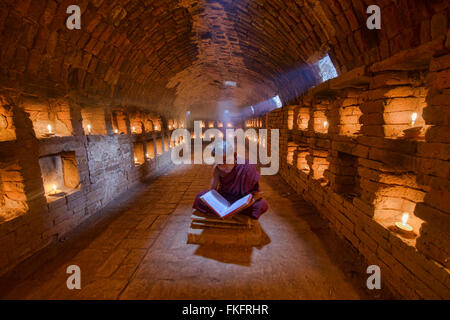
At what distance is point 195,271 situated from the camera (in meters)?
3.14

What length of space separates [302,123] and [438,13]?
4711 mm

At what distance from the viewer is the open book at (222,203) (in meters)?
3.60

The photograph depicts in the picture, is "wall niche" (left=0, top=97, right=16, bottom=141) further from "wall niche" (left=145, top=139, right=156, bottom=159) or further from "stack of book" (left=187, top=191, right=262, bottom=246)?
A: "wall niche" (left=145, top=139, right=156, bottom=159)

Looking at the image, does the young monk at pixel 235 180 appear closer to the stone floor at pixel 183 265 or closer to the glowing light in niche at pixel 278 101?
the stone floor at pixel 183 265

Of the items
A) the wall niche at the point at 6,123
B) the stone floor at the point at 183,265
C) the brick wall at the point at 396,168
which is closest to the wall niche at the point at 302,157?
the brick wall at the point at 396,168

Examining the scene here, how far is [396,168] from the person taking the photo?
2.91 m

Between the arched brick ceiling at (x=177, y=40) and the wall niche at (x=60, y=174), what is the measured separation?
168 centimetres

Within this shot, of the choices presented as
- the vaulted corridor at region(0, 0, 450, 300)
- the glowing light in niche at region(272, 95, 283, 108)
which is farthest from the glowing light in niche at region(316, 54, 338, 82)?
the glowing light in niche at region(272, 95, 283, 108)

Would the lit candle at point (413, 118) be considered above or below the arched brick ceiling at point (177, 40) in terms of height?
below

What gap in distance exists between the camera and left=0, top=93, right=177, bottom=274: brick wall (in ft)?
11.5

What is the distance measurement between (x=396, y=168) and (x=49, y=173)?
7387 millimetres

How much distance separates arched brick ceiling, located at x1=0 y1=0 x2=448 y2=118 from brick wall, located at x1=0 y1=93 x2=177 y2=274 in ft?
2.26
